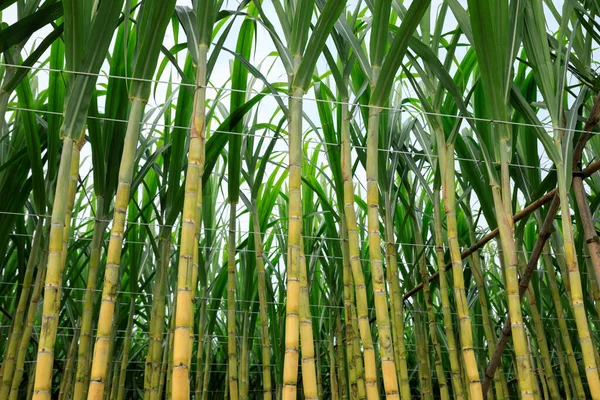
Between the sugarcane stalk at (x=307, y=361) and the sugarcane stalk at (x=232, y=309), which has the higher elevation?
the sugarcane stalk at (x=232, y=309)

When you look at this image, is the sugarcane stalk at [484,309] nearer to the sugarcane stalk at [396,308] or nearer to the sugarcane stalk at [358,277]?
the sugarcane stalk at [396,308]

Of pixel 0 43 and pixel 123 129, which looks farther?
pixel 123 129

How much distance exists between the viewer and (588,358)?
1510 mm

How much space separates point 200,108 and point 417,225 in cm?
146

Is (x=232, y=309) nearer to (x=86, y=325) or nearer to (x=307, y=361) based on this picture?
(x=86, y=325)

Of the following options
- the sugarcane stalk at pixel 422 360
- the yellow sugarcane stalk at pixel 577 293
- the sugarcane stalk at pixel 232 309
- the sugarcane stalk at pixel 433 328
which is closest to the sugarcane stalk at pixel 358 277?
the yellow sugarcane stalk at pixel 577 293

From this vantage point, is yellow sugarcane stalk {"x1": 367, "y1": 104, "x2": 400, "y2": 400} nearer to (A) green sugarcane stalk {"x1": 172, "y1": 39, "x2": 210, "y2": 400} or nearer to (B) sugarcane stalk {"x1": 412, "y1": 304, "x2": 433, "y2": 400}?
(A) green sugarcane stalk {"x1": 172, "y1": 39, "x2": 210, "y2": 400}

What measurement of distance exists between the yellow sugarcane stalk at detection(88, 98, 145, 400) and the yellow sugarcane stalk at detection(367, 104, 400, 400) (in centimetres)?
61

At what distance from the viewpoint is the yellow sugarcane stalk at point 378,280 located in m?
1.43

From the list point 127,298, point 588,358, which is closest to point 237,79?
point 588,358

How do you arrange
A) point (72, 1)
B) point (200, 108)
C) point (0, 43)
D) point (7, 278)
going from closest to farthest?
point (72, 1) → point (200, 108) → point (0, 43) → point (7, 278)

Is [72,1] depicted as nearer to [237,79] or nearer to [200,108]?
[200,108]

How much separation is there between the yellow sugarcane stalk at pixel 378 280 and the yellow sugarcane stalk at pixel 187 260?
18.2 inches

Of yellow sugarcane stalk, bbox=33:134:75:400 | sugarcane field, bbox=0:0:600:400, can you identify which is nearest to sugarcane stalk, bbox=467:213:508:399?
sugarcane field, bbox=0:0:600:400
